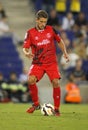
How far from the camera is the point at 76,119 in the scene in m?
12.6

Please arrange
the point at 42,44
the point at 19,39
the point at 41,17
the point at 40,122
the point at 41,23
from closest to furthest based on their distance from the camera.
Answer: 1. the point at 40,122
2. the point at 41,17
3. the point at 41,23
4. the point at 42,44
5. the point at 19,39

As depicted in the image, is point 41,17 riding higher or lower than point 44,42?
higher

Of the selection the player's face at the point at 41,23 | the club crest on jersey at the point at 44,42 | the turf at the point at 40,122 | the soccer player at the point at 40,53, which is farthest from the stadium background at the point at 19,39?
the turf at the point at 40,122

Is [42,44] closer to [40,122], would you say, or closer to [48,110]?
[48,110]

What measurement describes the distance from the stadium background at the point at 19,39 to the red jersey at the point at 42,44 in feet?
25.4

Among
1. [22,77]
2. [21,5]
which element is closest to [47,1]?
[21,5]

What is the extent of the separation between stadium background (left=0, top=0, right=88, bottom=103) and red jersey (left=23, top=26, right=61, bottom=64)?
304 inches

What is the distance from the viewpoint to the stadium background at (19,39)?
2209 cm

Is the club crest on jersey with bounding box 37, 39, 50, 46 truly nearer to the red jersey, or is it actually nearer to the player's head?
the red jersey

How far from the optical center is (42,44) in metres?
13.5

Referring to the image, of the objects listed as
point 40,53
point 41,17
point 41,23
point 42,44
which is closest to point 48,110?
point 40,53

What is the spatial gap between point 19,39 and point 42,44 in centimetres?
1091

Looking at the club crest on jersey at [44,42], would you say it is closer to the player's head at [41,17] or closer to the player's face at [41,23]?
the player's face at [41,23]

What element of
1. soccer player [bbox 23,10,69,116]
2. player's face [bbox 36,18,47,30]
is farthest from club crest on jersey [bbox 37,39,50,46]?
player's face [bbox 36,18,47,30]
